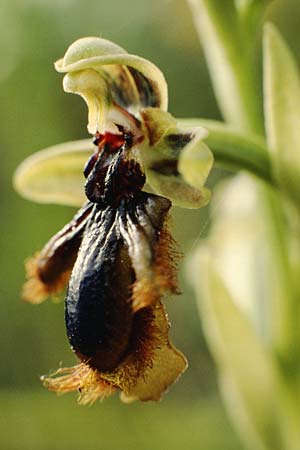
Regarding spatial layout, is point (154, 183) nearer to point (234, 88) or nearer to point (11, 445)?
point (234, 88)

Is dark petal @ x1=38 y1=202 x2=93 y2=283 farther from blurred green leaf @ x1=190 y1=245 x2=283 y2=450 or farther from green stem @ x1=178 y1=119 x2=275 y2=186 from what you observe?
blurred green leaf @ x1=190 y1=245 x2=283 y2=450

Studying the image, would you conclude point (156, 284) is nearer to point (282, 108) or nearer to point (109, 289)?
point (109, 289)

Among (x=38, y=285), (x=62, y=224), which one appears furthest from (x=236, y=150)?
(x=62, y=224)

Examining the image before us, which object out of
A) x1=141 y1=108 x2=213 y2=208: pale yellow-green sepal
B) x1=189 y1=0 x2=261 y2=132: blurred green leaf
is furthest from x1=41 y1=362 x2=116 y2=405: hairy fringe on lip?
x1=189 y1=0 x2=261 y2=132: blurred green leaf

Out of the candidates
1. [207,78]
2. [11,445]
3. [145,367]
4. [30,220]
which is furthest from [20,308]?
[145,367]

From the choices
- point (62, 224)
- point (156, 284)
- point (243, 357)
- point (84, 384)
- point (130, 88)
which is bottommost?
point (62, 224)

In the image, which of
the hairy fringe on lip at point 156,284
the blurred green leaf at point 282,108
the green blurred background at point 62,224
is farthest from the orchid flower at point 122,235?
the green blurred background at point 62,224

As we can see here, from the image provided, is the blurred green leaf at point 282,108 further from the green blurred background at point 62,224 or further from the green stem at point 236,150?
the green blurred background at point 62,224
